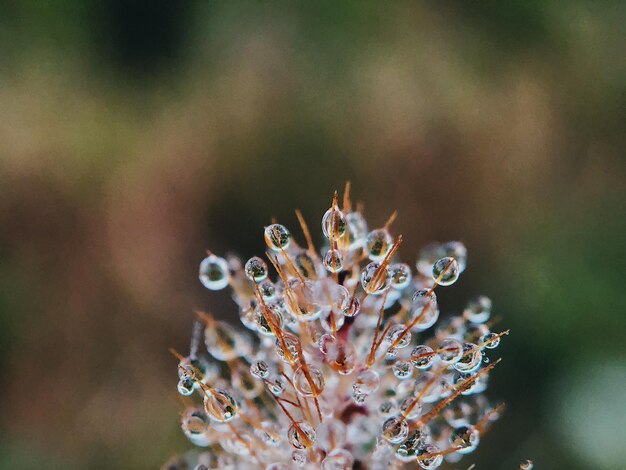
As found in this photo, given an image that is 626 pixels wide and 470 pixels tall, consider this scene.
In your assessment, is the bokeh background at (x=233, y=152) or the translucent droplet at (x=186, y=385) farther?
the bokeh background at (x=233, y=152)

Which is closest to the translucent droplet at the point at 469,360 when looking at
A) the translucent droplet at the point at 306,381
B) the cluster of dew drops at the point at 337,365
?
the cluster of dew drops at the point at 337,365

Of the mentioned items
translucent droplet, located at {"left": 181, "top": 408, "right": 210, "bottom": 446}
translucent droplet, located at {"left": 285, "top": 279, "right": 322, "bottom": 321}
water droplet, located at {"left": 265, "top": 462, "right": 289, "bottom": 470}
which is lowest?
translucent droplet, located at {"left": 181, "top": 408, "right": 210, "bottom": 446}

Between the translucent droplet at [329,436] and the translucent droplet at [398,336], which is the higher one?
the translucent droplet at [398,336]

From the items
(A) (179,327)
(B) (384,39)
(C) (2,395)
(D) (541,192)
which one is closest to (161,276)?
(A) (179,327)

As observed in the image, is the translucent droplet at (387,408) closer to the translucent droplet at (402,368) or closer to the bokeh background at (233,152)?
the translucent droplet at (402,368)

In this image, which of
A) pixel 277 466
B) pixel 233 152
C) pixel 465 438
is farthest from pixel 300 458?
pixel 233 152

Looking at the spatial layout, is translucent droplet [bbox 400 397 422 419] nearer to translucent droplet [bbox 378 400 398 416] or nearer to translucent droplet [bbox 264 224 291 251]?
translucent droplet [bbox 378 400 398 416]

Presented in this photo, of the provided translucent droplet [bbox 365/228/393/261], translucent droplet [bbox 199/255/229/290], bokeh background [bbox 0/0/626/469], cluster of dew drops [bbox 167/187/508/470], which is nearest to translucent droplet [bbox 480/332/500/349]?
cluster of dew drops [bbox 167/187/508/470]
